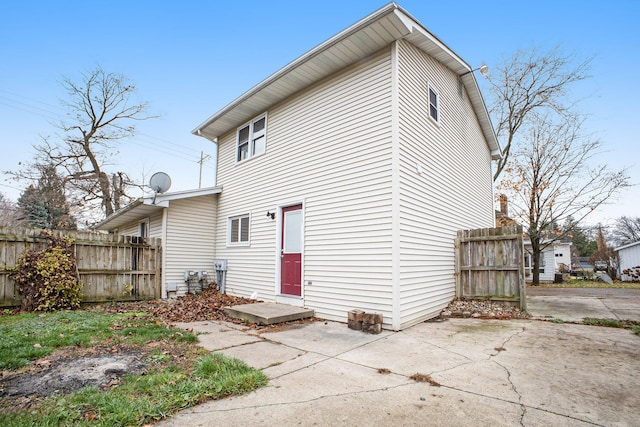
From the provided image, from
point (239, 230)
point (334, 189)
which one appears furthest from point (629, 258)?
point (239, 230)

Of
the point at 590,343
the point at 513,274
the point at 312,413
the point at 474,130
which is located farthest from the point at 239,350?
the point at 474,130

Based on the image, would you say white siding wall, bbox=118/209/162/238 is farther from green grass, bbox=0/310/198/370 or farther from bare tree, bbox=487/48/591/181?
bare tree, bbox=487/48/591/181

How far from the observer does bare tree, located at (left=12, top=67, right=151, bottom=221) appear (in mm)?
17953

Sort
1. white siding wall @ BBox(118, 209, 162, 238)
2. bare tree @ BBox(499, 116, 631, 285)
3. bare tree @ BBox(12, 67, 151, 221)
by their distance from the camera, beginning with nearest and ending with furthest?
white siding wall @ BBox(118, 209, 162, 238), bare tree @ BBox(499, 116, 631, 285), bare tree @ BBox(12, 67, 151, 221)

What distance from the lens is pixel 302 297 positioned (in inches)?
289

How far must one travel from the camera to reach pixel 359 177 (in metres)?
6.51

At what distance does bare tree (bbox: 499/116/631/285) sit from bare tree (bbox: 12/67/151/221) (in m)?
22.6

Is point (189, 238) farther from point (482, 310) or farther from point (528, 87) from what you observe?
point (528, 87)

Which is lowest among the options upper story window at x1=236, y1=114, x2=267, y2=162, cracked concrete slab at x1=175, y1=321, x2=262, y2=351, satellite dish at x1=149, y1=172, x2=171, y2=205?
cracked concrete slab at x1=175, y1=321, x2=262, y2=351

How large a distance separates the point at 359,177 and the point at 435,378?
4.06 meters

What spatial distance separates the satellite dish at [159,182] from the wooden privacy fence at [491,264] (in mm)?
8483

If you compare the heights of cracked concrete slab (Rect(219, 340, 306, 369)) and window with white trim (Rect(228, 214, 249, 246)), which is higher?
window with white trim (Rect(228, 214, 249, 246))

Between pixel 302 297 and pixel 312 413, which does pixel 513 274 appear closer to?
pixel 302 297

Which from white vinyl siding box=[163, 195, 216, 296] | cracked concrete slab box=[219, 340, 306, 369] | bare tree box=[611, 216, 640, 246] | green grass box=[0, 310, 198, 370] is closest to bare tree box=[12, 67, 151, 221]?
white vinyl siding box=[163, 195, 216, 296]
